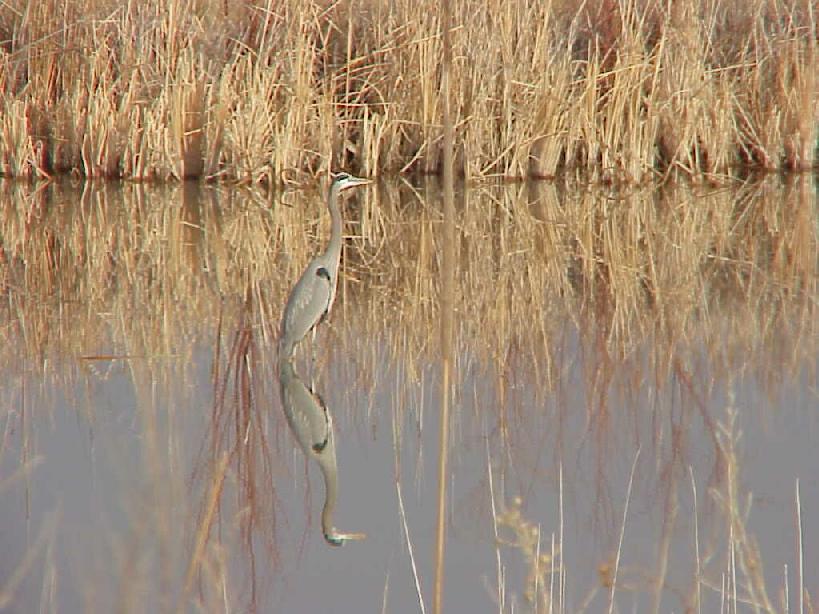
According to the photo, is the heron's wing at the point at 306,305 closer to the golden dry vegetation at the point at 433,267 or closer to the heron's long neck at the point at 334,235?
the heron's long neck at the point at 334,235

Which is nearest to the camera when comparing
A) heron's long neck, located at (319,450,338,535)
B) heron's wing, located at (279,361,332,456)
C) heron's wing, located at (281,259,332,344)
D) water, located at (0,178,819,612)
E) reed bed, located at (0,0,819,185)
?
water, located at (0,178,819,612)

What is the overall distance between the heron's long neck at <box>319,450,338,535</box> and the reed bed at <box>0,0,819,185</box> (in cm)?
496

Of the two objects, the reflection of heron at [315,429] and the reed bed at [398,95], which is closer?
the reflection of heron at [315,429]

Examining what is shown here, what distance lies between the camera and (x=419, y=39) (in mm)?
8555

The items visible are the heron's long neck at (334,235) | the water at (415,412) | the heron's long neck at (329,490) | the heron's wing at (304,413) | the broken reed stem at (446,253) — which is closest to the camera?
the broken reed stem at (446,253)

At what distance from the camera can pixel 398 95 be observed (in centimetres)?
883

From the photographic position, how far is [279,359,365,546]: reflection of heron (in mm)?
3341

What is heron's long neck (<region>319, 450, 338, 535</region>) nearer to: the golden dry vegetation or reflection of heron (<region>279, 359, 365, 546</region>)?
reflection of heron (<region>279, 359, 365, 546</region>)

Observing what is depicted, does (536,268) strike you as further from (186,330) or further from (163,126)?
(163,126)

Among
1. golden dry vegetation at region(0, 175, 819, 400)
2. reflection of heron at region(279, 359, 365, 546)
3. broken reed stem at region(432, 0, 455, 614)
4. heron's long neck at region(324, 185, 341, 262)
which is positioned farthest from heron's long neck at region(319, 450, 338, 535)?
broken reed stem at region(432, 0, 455, 614)

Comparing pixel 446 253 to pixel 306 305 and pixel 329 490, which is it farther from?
pixel 306 305

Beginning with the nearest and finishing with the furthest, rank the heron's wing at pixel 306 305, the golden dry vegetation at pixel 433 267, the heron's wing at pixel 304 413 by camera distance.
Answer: the heron's wing at pixel 304 413
the heron's wing at pixel 306 305
the golden dry vegetation at pixel 433 267

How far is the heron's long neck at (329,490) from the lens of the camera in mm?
3328

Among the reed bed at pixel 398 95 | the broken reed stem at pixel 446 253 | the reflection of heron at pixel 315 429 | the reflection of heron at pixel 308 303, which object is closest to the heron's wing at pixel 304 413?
the reflection of heron at pixel 315 429
